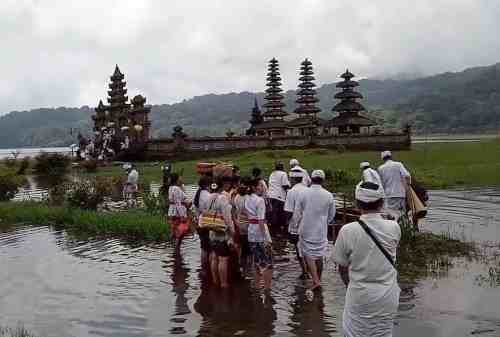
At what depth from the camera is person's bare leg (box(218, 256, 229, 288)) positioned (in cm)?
958

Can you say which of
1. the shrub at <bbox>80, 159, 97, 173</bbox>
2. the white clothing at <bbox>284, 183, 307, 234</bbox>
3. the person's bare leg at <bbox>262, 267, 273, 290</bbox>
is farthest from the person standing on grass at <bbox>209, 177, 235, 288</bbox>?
the shrub at <bbox>80, 159, 97, 173</bbox>

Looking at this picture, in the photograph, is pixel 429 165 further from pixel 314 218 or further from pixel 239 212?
pixel 314 218

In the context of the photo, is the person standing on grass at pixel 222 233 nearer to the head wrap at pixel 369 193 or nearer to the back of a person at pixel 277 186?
the back of a person at pixel 277 186

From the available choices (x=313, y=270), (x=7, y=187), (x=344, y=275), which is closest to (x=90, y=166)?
(x=7, y=187)

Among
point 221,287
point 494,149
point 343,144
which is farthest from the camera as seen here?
point 343,144

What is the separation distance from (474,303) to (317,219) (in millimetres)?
2482

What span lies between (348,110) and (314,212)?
53001 millimetres

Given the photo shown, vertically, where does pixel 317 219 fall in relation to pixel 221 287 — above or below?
above

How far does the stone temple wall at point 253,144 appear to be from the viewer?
49656mm

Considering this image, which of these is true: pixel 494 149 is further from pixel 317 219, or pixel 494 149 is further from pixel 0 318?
pixel 0 318

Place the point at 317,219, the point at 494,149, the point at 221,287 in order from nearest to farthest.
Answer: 1. the point at 317,219
2. the point at 221,287
3. the point at 494,149

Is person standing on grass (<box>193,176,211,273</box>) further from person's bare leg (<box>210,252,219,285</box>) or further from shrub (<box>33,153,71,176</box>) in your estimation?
shrub (<box>33,153,71,176</box>)

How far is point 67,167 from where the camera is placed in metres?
43.1

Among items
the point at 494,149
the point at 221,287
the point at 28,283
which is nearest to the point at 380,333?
the point at 221,287
